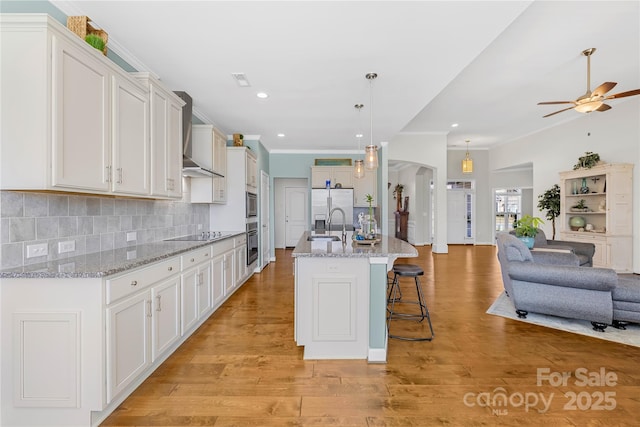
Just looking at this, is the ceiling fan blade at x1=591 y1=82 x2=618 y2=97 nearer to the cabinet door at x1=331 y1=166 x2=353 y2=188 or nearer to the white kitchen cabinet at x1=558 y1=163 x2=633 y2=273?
the white kitchen cabinet at x1=558 y1=163 x2=633 y2=273

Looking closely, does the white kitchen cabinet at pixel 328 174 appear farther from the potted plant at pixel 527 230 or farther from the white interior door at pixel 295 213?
the potted plant at pixel 527 230

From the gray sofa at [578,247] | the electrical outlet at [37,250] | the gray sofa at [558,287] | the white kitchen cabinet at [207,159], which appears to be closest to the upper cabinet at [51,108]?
the electrical outlet at [37,250]

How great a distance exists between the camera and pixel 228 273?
4.07m

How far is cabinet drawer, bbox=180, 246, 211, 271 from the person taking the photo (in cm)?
278

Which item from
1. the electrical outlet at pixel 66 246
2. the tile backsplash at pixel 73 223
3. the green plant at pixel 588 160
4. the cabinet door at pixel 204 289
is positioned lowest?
the cabinet door at pixel 204 289

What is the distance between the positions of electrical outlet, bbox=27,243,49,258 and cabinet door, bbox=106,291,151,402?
0.69 meters

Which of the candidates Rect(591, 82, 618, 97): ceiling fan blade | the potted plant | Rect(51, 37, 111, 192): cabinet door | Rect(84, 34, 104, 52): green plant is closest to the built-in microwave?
Rect(51, 37, 111, 192): cabinet door

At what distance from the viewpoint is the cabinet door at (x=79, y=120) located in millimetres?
1718

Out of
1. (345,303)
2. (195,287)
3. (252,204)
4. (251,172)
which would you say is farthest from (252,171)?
(345,303)

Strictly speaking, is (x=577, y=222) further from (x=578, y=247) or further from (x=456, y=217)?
(x=456, y=217)

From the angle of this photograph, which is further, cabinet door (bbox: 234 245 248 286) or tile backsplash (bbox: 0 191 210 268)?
cabinet door (bbox: 234 245 248 286)

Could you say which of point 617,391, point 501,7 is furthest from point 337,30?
point 617,391

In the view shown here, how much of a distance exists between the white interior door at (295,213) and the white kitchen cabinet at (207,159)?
4.32 metres

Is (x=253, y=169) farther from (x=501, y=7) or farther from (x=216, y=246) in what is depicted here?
(x=501, y=7)
